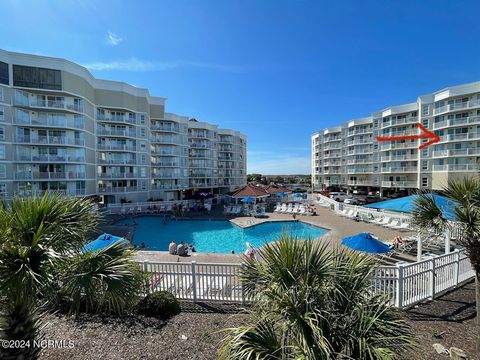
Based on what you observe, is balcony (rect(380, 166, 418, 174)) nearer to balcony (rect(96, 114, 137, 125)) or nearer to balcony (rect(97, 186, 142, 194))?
balcony (rect(97, 186, 142, 194))

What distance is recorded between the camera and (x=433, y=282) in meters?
7.73

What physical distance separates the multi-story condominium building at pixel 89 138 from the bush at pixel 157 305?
23.4 meters

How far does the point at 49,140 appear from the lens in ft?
98.9

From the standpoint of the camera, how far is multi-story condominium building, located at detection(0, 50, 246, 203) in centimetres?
2777

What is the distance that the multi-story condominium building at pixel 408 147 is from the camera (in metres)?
35.5

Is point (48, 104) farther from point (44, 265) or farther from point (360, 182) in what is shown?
point (360, 182)

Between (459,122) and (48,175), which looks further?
(459,122)

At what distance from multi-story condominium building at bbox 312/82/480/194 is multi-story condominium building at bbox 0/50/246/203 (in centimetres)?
3405

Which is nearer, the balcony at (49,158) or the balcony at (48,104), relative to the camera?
the balcony at (48,104)

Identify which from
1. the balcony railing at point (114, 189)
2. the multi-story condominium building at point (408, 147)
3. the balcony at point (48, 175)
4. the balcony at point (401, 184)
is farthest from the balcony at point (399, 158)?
the balcony at point (48, 175)

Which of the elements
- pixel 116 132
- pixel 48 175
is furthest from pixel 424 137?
pixel 48 175

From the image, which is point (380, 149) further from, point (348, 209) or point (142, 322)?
point (142, 322)

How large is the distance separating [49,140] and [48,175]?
4.54 metres

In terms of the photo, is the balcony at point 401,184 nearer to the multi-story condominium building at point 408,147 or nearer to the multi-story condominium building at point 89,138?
the multi-story condominium building at point 408,147
